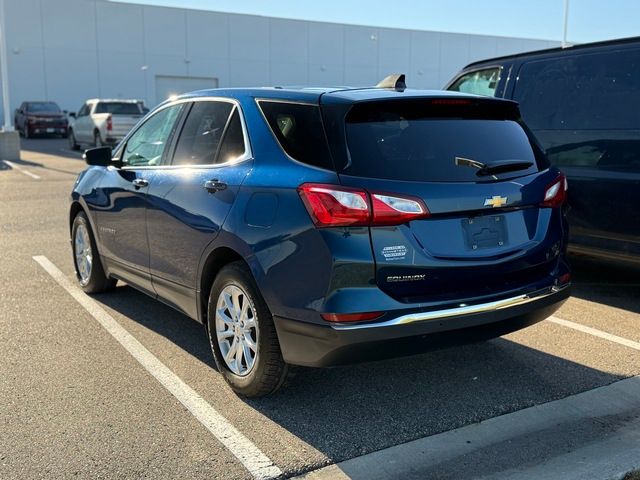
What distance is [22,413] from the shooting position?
11.6ft

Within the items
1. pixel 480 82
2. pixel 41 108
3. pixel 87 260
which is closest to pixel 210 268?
pixel 87 260

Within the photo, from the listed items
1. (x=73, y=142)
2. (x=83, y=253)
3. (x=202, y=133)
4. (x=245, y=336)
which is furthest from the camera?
(x=73, y=142)

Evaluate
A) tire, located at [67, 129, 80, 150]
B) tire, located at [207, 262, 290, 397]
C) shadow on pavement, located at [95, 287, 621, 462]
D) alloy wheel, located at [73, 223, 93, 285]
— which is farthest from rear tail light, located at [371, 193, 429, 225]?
tire, located at [67, 129, 80, 150]

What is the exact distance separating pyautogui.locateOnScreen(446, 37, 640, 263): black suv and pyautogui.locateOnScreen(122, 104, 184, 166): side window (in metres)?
3.26

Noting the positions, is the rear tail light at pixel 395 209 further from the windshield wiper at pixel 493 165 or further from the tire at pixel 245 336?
the tire at pixel 245 336

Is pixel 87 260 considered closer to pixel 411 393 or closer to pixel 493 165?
pixel 411 393

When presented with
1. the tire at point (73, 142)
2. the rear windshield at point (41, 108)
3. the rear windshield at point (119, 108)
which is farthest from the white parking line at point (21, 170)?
the rear windshield at point (41, 108)

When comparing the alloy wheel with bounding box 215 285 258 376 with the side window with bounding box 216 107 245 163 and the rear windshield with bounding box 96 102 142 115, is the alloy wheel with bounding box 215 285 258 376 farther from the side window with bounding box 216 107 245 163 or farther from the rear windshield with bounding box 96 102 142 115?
the rear windshield with bounding box 96 102 142 115

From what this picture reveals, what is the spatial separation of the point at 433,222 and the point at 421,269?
24 centimetres

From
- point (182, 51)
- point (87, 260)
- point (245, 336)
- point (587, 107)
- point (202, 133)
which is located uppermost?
point (182, 51)

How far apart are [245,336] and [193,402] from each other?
0.48 meters

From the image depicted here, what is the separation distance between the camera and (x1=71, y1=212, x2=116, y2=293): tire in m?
5.66

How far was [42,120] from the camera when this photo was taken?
98.8ft

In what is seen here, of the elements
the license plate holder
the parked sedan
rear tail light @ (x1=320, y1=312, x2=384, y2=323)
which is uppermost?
the license plate holder
